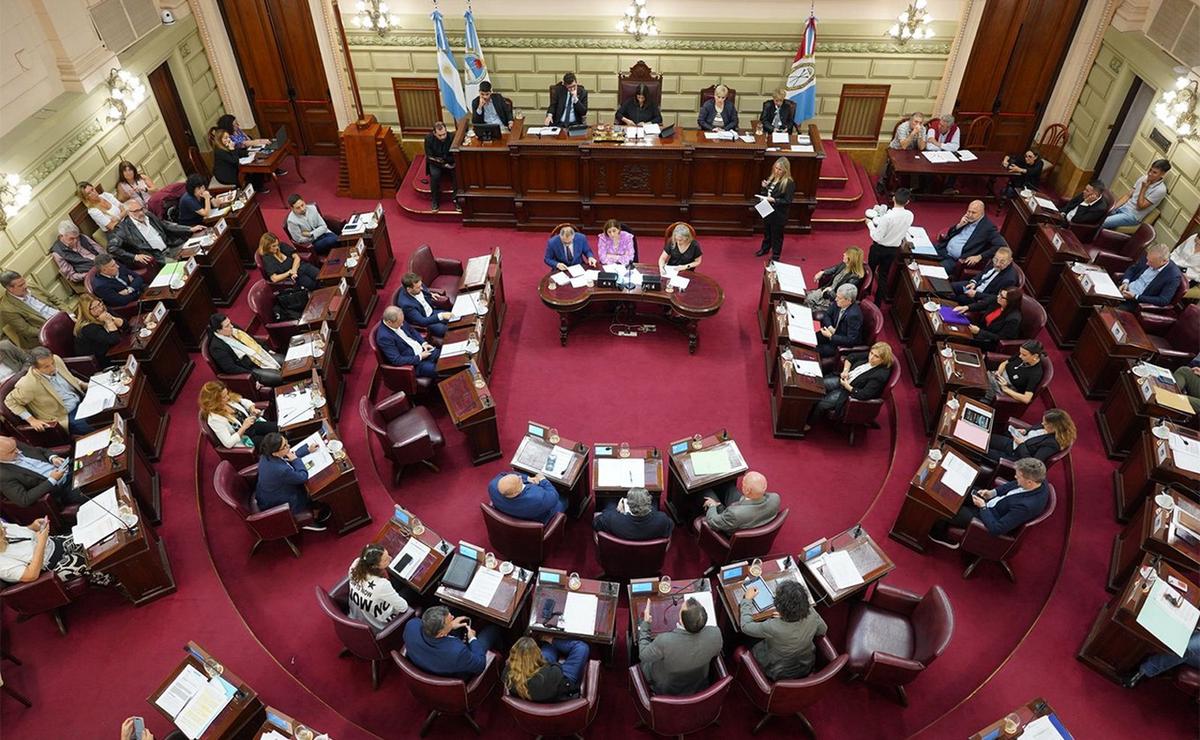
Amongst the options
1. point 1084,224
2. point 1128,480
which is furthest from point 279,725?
point 1084,224

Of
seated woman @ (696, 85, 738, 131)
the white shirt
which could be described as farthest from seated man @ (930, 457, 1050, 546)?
seated woman @ (696, 85, 738, 131)

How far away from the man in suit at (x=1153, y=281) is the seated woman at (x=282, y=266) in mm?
9623

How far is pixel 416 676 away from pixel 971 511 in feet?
16.0

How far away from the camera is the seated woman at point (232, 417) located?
22.2 feet

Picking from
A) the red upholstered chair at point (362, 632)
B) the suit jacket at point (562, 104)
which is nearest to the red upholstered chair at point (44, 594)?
the red upholstered chair at point (362, 632)

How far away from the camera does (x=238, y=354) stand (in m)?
7.73

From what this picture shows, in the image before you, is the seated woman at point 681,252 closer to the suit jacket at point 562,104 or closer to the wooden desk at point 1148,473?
the suit jacket at point 562,104

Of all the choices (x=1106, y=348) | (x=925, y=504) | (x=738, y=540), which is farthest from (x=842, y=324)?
(x=738, y=540)

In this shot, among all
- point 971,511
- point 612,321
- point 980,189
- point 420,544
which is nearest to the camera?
point 420,544

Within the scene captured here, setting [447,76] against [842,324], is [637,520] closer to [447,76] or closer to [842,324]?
[842,324]

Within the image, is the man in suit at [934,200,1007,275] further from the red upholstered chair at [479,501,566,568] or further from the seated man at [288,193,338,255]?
the seated man at [288,193,338,255]

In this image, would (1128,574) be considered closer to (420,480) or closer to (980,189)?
(420,480)

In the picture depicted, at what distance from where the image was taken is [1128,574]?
20.6ft

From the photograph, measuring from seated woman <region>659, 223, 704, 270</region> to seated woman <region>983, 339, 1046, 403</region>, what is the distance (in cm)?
365
